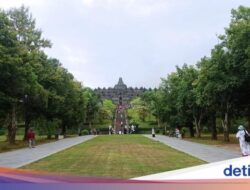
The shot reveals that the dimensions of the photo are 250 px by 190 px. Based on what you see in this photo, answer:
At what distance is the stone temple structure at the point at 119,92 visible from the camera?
→ 182 meters

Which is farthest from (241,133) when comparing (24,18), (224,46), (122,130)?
(122,130)

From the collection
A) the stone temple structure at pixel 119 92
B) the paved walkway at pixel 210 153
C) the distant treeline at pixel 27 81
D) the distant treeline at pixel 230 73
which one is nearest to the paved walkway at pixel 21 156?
the distant treeline at pixel 27 81

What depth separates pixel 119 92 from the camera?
612 ft

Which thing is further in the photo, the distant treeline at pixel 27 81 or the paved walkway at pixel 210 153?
the distant treeline at pixel 27 81

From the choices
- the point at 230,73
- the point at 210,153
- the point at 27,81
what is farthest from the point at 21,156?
the point at 230,73

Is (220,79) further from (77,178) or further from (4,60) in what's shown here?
(77,178)

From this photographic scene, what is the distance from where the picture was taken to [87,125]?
123250 millimetres

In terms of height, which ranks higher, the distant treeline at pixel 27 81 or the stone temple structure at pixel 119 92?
the stone temple structure at pixel 119 92

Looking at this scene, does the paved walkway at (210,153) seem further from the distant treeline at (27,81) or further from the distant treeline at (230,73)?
the distant treeline at (27,81)

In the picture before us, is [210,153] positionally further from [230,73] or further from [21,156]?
[230,73]

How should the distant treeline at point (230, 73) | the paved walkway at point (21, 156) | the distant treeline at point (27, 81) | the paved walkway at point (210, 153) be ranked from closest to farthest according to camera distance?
1. the paved walkway at point (21, 156)
2. the paved walkway at point (210, 153)
3. the distant treeline at point (27, 81)
4. the distant treeline at point (230, 73)

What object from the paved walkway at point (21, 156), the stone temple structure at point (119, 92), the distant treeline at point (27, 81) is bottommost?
the paved walkway at point (21, 156)

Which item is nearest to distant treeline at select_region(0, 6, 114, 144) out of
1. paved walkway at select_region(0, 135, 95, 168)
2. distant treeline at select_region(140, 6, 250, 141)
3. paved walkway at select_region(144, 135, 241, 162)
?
paved walkway at select_region(0, 135, 95, 168)

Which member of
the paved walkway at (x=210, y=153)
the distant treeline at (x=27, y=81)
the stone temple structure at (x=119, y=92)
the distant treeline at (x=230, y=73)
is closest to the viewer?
the paved walkway at (x=210, y=153)
